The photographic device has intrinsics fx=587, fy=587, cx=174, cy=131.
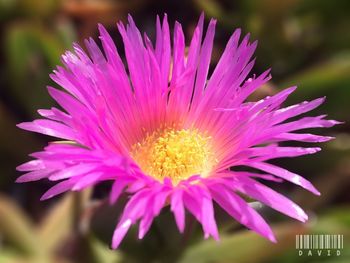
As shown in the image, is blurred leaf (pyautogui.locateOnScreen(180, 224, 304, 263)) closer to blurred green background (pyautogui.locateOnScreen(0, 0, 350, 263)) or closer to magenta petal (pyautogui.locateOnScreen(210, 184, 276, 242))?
blurred green background (pyautogui.locateOnScreen(0, 0, 350, 263))

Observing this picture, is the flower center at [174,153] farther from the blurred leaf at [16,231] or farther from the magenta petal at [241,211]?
the blurred leaf at [16,231]

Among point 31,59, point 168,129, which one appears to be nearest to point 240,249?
point 168,129

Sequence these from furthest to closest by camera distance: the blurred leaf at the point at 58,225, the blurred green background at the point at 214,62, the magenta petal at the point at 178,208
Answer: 1. the blurred leaf at the point at 58,225
2. the blurred green background at the point at 214,62
3. the magenta petal at the point at 178,208

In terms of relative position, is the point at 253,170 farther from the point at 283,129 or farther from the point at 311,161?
the point at 311,161

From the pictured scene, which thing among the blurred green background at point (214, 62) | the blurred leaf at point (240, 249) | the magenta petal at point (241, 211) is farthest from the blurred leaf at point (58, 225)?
the magenta petal at point (241, 211)

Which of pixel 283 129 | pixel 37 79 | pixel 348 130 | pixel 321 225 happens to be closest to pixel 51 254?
pixel 37 79

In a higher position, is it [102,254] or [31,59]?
[31,59]

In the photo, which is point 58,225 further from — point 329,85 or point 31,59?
point 329,85

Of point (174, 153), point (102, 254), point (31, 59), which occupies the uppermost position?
point (31, 59)
